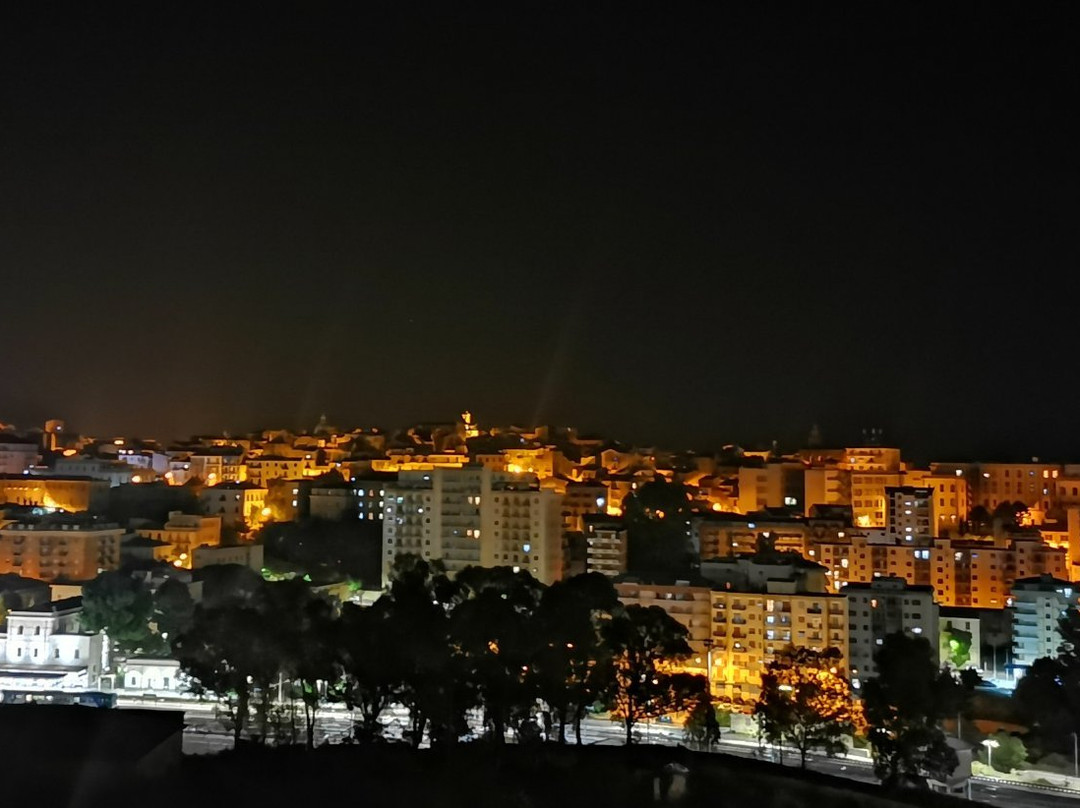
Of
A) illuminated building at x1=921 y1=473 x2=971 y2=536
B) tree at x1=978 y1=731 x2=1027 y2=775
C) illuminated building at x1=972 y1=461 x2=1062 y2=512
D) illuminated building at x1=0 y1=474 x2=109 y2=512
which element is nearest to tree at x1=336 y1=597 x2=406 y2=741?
tree at x1=978 y1=731 x2=1027 y2=775

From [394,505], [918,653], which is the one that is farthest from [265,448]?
[918,653]

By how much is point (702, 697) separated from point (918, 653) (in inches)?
82.1

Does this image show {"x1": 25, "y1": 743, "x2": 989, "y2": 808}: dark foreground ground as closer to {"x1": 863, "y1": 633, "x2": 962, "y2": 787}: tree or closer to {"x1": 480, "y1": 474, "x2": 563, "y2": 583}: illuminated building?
{"x1": 863, "y1": 633, "x2": 962, "y2": 787}: tree

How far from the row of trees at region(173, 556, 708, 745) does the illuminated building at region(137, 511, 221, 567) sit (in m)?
9.04

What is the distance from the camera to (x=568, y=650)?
941 cm

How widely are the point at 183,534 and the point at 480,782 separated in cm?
1221

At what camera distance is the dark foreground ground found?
768cm

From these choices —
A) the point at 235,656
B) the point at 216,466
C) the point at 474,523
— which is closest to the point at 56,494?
the point at 216,466

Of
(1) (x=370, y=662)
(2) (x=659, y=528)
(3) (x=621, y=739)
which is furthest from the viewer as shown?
(2) (x=659, y=528)

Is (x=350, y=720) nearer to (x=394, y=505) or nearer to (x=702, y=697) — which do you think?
(x=702, y=697)

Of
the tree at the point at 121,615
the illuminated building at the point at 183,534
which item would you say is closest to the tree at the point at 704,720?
the tree at the point at 121,615

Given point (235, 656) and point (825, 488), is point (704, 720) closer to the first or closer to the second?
point (235, 656)

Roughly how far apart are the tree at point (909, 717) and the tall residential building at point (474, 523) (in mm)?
8218

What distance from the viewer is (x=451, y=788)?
8055mm
